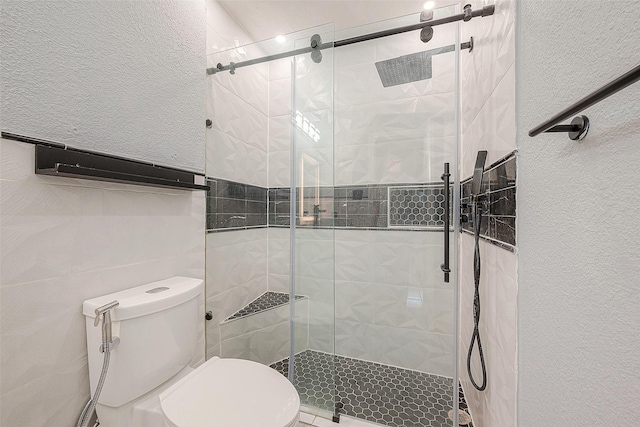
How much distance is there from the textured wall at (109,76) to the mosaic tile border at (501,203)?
1.50 meters

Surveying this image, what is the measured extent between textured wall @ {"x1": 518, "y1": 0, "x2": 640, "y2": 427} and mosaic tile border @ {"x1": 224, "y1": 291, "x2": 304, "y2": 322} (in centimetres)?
145

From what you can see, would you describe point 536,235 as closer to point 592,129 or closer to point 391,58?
point 592,129

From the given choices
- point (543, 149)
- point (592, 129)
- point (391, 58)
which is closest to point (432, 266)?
point (543, 149)

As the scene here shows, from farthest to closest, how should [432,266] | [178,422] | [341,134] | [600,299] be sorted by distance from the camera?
[341,134], [432,266], [178,422], [600,299]

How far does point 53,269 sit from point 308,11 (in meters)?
2.02

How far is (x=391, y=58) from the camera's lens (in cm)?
176

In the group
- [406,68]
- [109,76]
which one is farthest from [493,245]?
[109,76]

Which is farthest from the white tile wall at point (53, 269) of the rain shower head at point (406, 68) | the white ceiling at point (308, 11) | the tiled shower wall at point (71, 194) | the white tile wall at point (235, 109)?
the rain shower head at point (406, 68)

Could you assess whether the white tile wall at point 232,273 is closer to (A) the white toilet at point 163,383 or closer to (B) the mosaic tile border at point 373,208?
(B) the mosaic tile border at point 373,208

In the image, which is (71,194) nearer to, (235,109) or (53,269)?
(53,269)

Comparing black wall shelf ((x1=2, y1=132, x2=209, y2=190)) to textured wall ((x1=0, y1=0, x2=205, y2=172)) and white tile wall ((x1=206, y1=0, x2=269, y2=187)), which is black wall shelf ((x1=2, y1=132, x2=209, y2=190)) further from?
white tile wall ((x1=206, y1=0, x2=269, y2=187))

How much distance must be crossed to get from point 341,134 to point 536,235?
4.75 feet

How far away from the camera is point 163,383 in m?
1.10

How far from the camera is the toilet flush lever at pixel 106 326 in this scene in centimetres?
90
